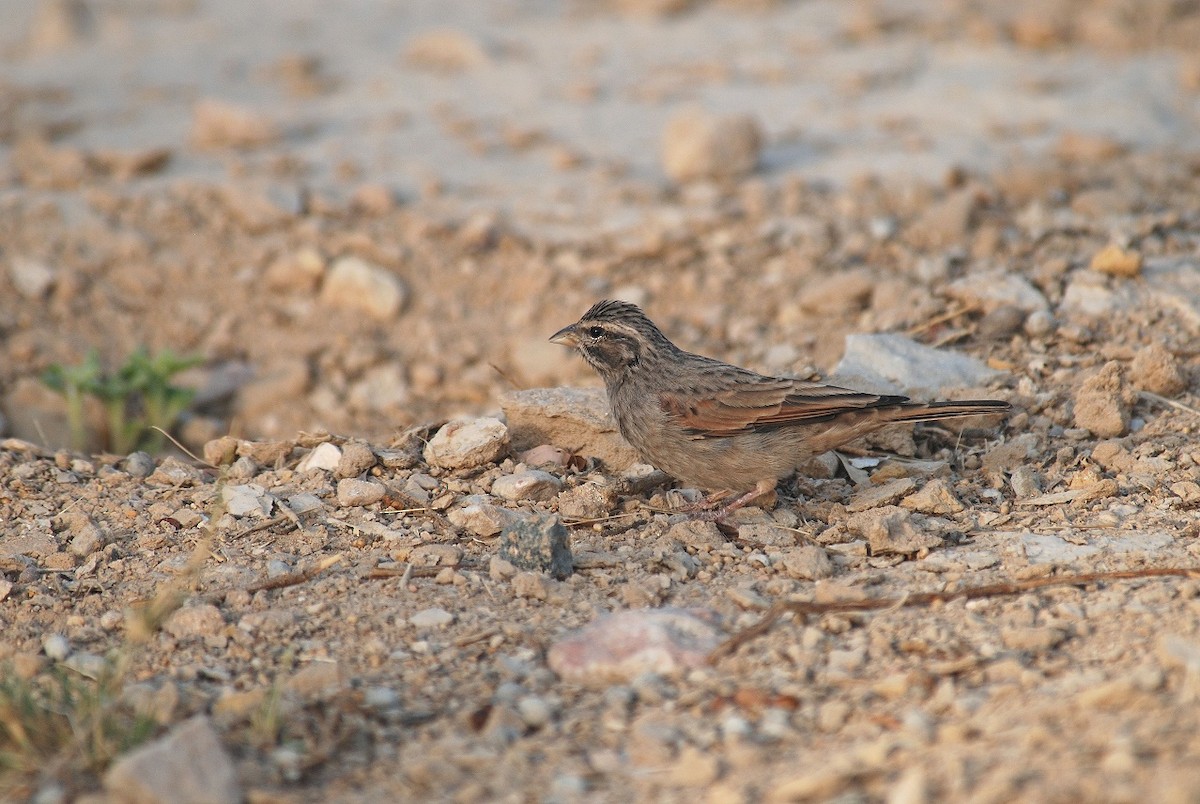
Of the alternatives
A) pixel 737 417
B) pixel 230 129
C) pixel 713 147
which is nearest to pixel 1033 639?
pixel 737 417

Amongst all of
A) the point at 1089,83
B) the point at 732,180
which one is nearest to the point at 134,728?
the point at 732,180

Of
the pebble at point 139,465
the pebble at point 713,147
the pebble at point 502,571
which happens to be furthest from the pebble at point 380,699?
the pebble at point 713,147

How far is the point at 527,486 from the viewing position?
227 inches

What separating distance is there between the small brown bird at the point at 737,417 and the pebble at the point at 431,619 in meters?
1.56

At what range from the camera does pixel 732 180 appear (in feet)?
31.4

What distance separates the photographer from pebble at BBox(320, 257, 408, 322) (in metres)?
8.67

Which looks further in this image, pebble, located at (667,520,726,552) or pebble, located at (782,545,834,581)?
pebble, located at (667,520,726,552)

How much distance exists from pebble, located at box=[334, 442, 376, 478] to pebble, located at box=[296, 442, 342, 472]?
0.03 metres

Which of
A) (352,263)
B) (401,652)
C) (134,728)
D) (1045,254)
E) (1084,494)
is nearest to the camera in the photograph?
(134,728)

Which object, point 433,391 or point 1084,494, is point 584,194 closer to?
point 433,391

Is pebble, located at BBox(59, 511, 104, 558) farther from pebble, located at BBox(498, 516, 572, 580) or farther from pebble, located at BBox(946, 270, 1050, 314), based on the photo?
pebble, located at BBox(946, 270, 1050, 314)

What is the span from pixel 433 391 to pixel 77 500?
2.86m

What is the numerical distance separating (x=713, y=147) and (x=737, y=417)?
4128 millimetres

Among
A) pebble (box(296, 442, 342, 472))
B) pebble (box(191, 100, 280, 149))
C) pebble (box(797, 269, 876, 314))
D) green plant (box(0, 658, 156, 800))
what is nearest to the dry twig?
green plant (box(0, 658, 156, 800))
